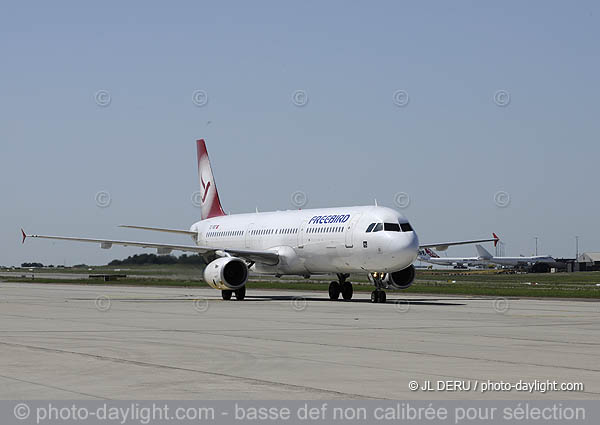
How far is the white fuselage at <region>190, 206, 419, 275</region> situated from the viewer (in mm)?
36594

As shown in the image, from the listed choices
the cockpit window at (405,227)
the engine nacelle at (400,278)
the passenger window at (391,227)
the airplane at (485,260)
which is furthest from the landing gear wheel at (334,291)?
the airplane at (485,260)

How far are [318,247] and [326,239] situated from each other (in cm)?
71

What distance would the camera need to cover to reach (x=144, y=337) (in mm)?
19469

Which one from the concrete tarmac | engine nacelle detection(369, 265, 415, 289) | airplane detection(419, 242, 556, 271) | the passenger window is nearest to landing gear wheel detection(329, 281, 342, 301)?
engine nacelle detection(369, 265, 415, 289)

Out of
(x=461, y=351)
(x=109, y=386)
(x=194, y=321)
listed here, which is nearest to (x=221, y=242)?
(x=194, y=321)

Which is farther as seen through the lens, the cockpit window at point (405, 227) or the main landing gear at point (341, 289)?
the main landing gear at point (341, 289)

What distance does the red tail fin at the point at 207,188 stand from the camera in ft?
177

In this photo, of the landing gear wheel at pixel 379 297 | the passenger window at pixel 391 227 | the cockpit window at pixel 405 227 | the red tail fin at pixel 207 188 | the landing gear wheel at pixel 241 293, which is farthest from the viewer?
the red tail fin at pixel 207 188

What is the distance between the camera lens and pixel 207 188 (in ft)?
180

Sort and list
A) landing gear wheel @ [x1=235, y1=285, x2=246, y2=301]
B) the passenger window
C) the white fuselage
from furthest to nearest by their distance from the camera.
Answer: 1. landing gear wheel @ [x1=235, y1=285, x2=246, y2=301]
2. the passenger window
3. the white fuselage

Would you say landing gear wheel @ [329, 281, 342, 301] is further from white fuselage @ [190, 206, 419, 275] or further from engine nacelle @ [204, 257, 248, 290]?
engine nacelle @ [204, 257, 248, 290]

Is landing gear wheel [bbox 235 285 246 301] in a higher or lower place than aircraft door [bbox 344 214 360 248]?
lower

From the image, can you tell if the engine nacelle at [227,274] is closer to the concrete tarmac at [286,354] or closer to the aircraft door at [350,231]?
the aircraft door at [350,231]

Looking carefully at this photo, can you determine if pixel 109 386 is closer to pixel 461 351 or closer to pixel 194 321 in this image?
pixel 461 351
